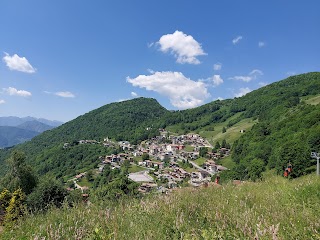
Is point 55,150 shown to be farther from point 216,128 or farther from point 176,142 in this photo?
point 216,128

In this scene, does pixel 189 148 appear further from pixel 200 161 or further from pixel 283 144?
pixel 283 144

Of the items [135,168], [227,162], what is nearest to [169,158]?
[135,168]

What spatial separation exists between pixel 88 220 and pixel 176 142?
165483mm

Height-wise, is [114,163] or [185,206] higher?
[185,206]

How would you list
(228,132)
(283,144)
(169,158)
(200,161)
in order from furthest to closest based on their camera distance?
(228,132) → (169,158) → (200,161) → (283,144)

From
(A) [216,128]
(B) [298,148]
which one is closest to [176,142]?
(A) [216,128]

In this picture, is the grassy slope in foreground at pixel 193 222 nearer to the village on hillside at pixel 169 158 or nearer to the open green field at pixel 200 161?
the village on hillside at pixel 169 158

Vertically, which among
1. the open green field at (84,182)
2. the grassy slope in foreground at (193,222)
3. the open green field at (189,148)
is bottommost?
the open green field at (84,182)

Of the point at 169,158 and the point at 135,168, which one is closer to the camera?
the point at 135,168

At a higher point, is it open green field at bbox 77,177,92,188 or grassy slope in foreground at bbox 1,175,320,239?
grassy slope in foreground at bbox 1,175,320,239

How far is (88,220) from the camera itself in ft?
14.0

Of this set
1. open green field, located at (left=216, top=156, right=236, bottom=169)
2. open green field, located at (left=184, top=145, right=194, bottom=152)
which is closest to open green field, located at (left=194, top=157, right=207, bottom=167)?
open green field, located at (left=216, top=156, right=236, bottom=169)

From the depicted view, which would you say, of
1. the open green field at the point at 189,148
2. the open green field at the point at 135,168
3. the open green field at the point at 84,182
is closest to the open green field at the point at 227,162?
the open green field at the point at 189,148

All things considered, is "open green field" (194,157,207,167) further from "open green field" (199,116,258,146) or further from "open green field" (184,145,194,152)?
"open green field" (199,116,258,146)
